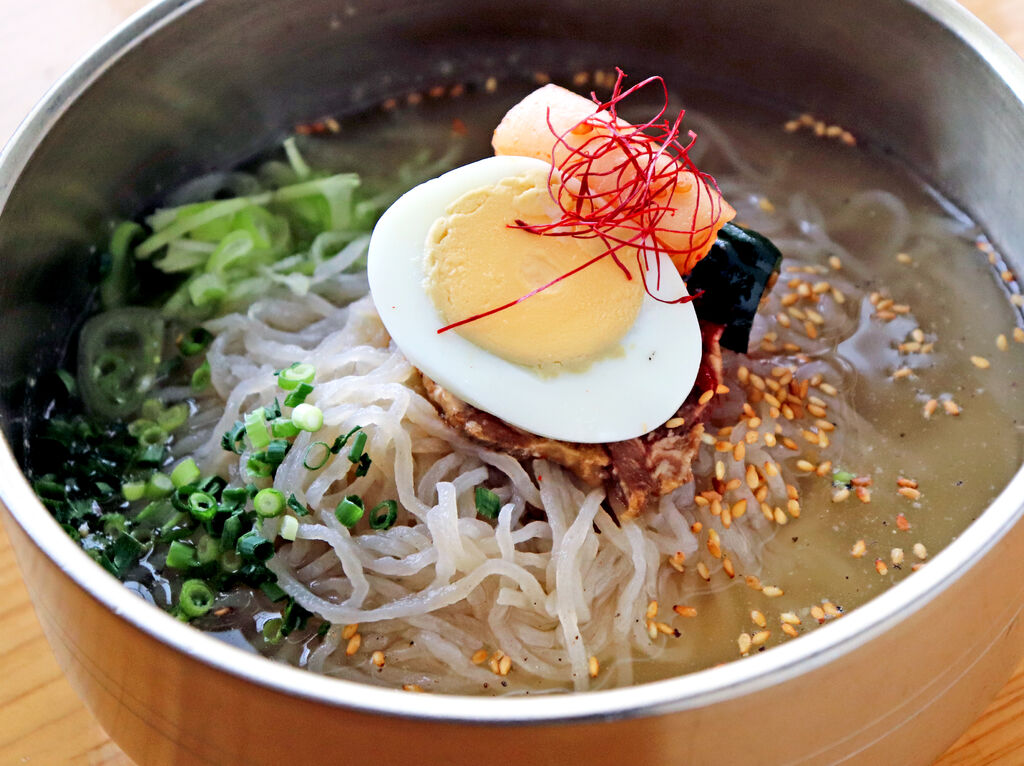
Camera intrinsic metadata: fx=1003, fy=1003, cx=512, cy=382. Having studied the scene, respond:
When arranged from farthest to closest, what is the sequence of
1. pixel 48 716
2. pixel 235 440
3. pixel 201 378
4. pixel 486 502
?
pixel 201 378 → pixel 235 440 → pixel 486 502 → pixel 48 716

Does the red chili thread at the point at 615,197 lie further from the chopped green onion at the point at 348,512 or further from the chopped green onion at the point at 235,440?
the chopped green onion at the point at 235,440

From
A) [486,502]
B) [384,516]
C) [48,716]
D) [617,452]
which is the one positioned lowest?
[48,716]

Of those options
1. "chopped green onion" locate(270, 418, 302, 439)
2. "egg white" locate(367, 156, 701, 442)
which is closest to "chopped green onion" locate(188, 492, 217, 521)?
"chopped green onion" locate(270, 418, 302, 439)

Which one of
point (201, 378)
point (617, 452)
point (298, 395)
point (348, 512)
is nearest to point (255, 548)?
point (348, 512)

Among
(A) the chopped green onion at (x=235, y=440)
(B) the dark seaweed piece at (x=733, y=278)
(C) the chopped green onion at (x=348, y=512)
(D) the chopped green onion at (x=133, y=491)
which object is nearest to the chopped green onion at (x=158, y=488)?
(D) the chopped green onion at (x=133, y=491)

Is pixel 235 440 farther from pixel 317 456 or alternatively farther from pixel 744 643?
pixel 744 643

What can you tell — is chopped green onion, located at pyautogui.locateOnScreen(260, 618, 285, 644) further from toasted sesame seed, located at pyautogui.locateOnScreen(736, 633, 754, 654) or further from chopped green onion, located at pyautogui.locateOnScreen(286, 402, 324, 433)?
toasted sesame seed, located at pyautogui.locateOnScreen(736, 633, 754, 654)

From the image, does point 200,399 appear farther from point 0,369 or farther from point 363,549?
point 363,549
